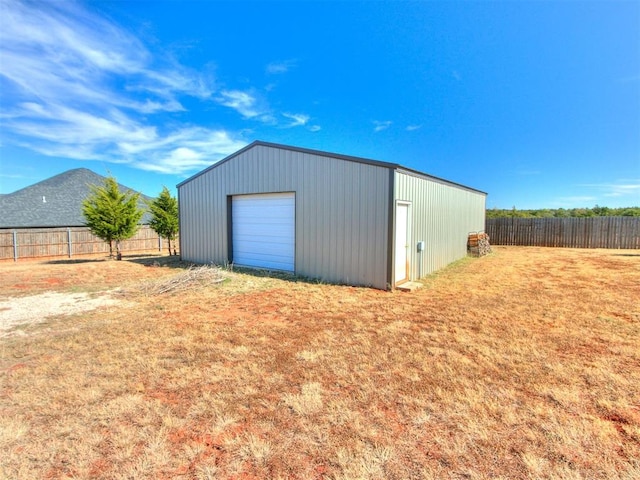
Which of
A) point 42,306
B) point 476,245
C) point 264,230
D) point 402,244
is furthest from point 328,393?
point 476,245

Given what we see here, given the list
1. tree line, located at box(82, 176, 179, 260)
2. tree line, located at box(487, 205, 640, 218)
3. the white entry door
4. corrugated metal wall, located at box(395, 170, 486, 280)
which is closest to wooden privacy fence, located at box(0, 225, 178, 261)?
tree line, located at box(82, 176, 179, 260)

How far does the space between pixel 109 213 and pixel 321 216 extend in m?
10.3

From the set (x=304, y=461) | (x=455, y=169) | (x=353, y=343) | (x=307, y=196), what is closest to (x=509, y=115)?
(x=455, y=169)

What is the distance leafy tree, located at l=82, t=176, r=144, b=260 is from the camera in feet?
41.3

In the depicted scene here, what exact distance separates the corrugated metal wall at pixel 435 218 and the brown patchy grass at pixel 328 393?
310 cm

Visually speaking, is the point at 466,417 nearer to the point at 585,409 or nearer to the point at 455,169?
the point at 585,409

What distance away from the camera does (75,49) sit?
8.41 metres

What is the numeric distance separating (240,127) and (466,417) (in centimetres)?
1609

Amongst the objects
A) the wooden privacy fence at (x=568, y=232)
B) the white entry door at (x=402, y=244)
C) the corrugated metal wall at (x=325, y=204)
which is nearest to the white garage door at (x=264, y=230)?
the corrugated metal wall at (x=325, y=204)

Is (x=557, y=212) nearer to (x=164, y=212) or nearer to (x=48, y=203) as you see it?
(x=164, y=212)

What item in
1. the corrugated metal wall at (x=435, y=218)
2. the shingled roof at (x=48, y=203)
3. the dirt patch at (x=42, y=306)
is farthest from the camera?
the shingled roof at (x=48, y=203)

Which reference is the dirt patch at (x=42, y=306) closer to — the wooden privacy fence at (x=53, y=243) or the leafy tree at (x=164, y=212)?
the leafy tree at (x=164, y=212)

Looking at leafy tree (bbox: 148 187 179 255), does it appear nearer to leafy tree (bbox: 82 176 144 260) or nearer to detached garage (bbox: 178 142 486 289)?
leafy tree (bbox: 82 176 144 260)

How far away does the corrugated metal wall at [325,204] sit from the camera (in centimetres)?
714
